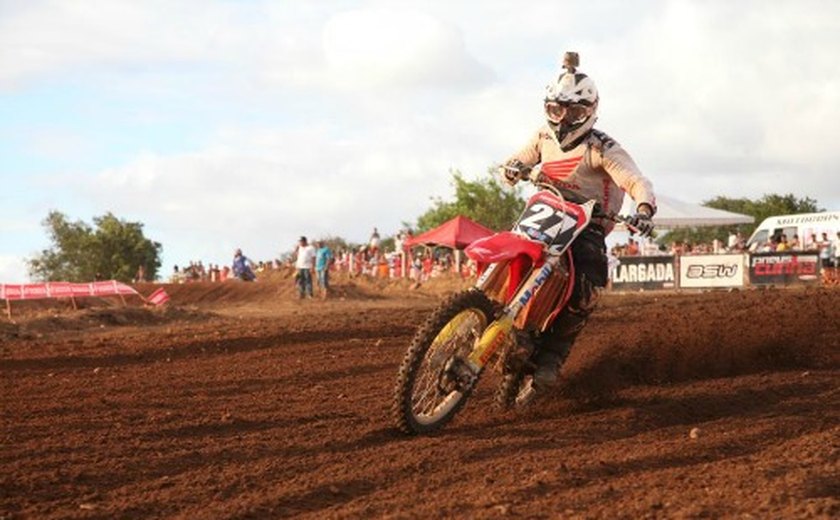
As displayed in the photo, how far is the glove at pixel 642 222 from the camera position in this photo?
7.30 meters

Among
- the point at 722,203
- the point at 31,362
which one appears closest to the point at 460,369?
the point at 31,362

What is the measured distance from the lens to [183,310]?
25.6 metres

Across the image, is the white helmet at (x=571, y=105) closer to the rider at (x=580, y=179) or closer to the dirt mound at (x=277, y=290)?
the rider at (x=580, y=179)

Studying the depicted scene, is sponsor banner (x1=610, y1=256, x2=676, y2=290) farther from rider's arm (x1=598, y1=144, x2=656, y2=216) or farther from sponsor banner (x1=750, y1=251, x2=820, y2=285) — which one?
rider's arm (x1=598, y1=144, x2=656, y2=216)

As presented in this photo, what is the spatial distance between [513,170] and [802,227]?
1189 inches

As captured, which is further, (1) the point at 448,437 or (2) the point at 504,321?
(2) the point at 504,321

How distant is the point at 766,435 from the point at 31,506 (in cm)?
392

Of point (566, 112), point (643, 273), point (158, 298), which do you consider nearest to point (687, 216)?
point (643, 273)

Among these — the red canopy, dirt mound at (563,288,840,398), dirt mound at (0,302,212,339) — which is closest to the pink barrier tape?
dirt mound at (0,302,212,339)

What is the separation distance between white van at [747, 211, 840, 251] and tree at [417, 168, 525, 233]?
92.6 ft

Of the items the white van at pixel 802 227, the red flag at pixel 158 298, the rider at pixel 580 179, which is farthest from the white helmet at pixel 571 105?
the white van at pixel 802 227

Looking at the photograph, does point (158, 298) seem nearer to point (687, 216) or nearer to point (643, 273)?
point (643, 273)

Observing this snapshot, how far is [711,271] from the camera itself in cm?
3002

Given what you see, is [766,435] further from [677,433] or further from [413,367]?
[413,367]
